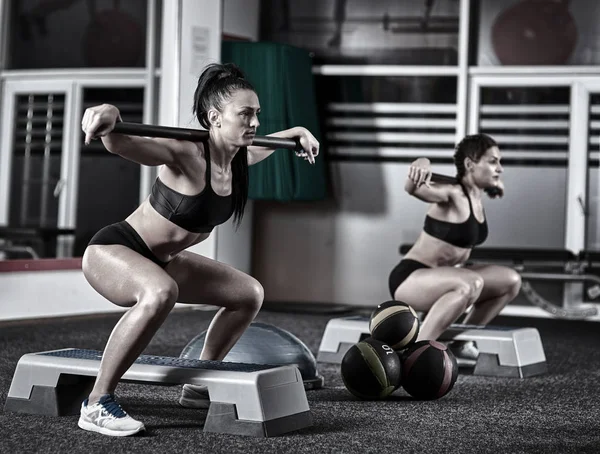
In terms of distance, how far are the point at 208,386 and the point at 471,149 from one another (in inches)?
82.0

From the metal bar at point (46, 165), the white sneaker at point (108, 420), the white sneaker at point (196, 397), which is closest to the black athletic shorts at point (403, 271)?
the white sneaker at point (196, 397)

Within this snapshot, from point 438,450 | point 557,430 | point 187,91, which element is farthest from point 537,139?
point 438,450

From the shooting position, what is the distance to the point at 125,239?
9.55 feet

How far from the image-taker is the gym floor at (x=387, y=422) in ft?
8.79

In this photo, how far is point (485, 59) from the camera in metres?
7.09

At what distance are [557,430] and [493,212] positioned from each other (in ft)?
13.7

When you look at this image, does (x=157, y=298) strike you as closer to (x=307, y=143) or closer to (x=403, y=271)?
(x=307, y=143)

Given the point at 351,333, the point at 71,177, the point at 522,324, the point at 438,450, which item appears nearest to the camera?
the point at 438,450

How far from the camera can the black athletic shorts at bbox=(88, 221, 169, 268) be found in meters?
2.90

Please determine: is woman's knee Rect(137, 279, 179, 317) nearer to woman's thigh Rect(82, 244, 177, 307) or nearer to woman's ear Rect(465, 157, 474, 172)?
woman's thigh Rect(82, 244, 177, 307)

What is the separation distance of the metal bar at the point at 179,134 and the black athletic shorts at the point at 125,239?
0.35 m

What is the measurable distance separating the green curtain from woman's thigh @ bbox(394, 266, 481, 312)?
2.59m

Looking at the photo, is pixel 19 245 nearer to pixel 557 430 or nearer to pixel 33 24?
pixel 33 24

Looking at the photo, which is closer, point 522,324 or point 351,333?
point 351,333
